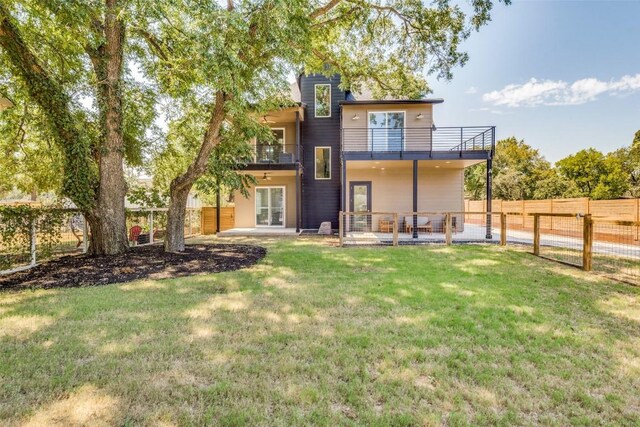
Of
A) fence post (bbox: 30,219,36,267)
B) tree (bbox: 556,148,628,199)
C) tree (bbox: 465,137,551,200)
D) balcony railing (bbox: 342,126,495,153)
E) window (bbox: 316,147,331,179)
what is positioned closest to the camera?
fence post (bbox: 30,219,36,267)

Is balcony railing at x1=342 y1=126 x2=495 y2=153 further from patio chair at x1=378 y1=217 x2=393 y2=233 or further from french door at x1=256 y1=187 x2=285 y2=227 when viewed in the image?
french door at x1=256 y1=187 x2=285 y2=227

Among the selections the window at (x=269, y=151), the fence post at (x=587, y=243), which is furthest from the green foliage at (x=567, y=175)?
the fence post at (x=587, y=243)

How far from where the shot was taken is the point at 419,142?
14.0 meters

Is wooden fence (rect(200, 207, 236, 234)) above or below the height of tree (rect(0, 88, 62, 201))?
below

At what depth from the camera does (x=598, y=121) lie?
1191 inches

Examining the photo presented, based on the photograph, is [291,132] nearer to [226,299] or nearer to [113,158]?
[113,158]

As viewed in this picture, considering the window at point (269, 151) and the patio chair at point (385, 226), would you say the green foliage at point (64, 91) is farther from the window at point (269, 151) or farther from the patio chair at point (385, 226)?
the patio chair at point (385, 226)

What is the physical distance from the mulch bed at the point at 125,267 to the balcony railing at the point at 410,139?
7.73m

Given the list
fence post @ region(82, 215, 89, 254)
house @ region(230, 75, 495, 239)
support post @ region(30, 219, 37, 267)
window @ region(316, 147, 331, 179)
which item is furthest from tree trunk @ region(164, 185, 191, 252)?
window @ region(316, 147, 331, 179)

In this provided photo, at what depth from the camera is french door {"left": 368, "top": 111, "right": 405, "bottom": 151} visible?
1397cm

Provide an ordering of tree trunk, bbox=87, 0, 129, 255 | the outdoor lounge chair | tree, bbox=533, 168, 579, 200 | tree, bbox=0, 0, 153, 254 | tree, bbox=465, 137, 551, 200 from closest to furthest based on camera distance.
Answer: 1. tree, bbox=0, 0, 153, 254
2. tree trunk, bbox=87, 0, 129, 255
3. the outdoor lounge chair
4. tree, bbox=533, 168, 579, 200
5. tree, bbox=465, 137, 551, 200

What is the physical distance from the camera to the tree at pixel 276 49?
21.6 ft

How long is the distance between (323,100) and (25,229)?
12.4 metres

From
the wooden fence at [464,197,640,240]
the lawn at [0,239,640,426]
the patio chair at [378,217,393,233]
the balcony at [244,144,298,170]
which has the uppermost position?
the balcony at [244,144,298,170]
